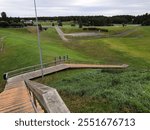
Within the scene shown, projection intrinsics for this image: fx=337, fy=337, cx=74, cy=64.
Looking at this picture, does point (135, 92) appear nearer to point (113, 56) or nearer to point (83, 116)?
point (83, 116)

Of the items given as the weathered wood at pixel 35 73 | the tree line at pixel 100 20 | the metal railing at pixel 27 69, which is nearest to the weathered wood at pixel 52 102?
the weathered wood at pixel 35 73

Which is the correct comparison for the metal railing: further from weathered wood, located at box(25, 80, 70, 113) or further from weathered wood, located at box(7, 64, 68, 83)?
weathered wood, located at box(25, 80, 70, 113)

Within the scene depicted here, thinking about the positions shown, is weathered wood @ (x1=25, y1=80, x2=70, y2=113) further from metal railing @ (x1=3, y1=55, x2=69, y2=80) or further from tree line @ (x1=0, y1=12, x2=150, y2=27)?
tree line @ (x1=0, y1=12, x2=150, y2=27)

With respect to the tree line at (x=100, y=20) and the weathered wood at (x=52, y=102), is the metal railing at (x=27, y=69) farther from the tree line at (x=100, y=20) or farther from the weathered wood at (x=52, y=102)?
the tree line at (x=100, y=20)

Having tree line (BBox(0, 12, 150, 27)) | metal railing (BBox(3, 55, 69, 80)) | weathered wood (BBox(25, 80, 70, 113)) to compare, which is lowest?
tree line (BBox(0, 12, 150, 27))

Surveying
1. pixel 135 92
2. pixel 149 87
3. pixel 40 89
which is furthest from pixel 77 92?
pixel 40 89

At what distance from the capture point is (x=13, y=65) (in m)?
41.0

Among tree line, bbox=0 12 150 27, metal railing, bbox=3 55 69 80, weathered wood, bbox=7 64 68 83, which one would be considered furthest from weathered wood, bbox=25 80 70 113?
tree line, bbox=0 12 150 27

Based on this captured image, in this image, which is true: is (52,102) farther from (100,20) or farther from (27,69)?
(100,20)

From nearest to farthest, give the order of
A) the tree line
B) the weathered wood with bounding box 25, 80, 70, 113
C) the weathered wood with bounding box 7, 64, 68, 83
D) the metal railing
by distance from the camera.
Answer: the weathered wood with bounding box 25, 80, 70, 113 → the weathered wood with bounding box 7, 64, 68, 83 → the metal railing → the tree line

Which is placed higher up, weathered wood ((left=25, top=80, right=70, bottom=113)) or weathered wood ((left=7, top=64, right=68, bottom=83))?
weathered wood ((left=25, top=80, right=70, bottom=113))

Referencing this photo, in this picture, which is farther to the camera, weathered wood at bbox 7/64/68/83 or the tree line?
the tree line

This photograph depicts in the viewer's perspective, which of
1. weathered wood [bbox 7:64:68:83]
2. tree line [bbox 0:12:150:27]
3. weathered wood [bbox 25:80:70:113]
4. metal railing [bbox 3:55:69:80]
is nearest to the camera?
weathered wood [bbox 25:80:70:113]

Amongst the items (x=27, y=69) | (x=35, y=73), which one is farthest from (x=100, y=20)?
(x=35, y=73)
